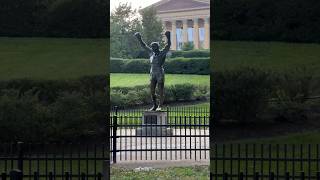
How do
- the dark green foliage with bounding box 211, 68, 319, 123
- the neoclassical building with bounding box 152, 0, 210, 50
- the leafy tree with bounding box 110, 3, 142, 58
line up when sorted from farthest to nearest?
the neoclassical building with bounding box 152, 0, 210, 50, the leafy tree with bounding box 110, 3, 142, 58, the dark green foliage with bounding box 211, 68, 319, 123

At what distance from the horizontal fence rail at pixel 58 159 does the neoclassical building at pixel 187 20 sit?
3827 millimetres

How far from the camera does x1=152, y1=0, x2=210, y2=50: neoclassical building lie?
40.5 ft

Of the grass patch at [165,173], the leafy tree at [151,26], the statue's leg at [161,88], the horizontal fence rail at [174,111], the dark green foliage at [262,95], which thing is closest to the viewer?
the dark green foliage at [262,95]

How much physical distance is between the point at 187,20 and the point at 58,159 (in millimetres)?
4592

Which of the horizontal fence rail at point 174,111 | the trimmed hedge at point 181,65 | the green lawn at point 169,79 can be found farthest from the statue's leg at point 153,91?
the trimmed hedge at point 181,65

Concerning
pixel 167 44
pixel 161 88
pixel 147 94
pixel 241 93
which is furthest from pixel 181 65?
pixel 241 93

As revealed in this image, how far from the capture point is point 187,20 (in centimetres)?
1275

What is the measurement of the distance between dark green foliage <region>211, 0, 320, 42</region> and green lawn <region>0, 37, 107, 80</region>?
177cm

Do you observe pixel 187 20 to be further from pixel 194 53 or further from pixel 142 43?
pixel 142 43

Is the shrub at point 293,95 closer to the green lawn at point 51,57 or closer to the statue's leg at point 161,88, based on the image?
the green lawn at point 51,57

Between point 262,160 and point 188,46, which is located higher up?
point 188,46

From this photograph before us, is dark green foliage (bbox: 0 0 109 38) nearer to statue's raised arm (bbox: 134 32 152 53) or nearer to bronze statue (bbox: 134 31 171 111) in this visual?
statue's raised arm (bbox: 134 32 152 53)

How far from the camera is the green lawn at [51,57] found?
30.6 ft

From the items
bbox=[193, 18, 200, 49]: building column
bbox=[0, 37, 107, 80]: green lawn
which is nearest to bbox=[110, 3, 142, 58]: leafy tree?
bbox=[193, 18, 200, 49]: building column
